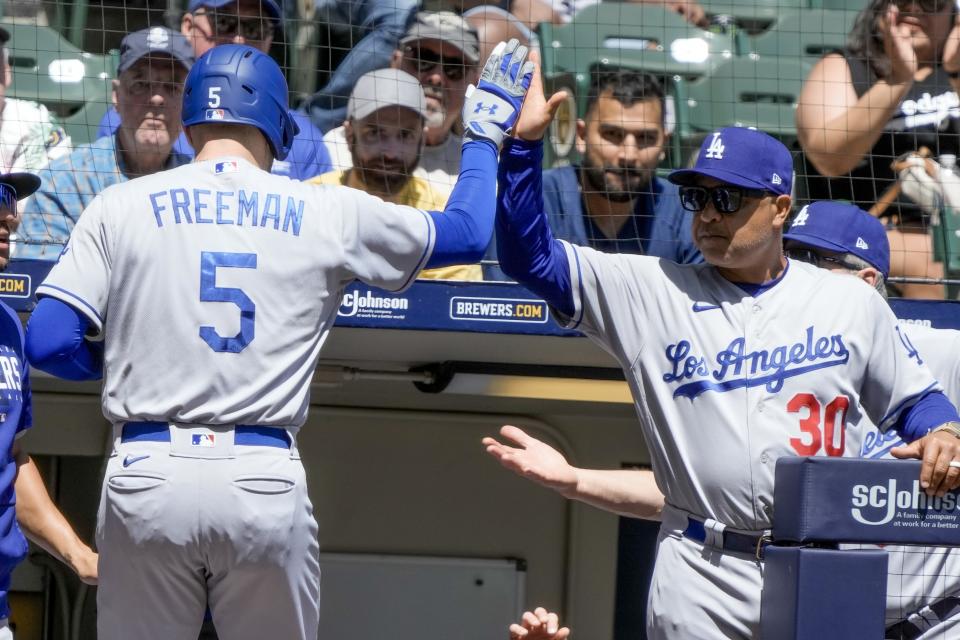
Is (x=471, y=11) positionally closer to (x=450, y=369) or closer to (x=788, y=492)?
(x=450, y=369)

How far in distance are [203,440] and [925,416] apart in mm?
1450

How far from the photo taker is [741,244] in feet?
8.65

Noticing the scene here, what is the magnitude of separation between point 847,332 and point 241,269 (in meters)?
1.23

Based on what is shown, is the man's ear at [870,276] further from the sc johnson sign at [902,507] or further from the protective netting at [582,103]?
the sc johnson sign at [902,507]

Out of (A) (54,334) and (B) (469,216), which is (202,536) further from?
(B) (469,216)

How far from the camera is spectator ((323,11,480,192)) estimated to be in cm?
465

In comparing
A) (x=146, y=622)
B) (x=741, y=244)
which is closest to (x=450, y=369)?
(x=741, y=244)

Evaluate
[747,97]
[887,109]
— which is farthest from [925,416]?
[747,97]

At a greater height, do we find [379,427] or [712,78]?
[712,78]

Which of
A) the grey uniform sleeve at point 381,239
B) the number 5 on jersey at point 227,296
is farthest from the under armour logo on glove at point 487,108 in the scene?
the number 5 on jersey at point 227,296

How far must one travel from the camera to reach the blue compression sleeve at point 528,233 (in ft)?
8.50

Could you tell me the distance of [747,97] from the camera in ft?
18.2

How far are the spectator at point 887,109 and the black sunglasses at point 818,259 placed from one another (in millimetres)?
1363

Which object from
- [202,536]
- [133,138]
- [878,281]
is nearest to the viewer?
[202,536]
